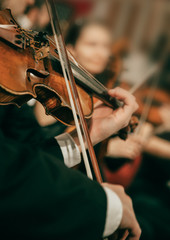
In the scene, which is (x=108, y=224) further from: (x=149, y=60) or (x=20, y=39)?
(x=149, y=60)

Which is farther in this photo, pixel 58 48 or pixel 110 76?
pixel 110 76

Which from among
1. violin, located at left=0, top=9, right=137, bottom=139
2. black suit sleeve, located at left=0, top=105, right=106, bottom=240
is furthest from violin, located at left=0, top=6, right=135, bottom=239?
black suit sleeve, located at left=0, top=105, right=106, bottom=240

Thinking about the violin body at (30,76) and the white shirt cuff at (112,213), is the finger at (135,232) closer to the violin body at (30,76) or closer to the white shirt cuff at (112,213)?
the white shirt cuff at (112,213)

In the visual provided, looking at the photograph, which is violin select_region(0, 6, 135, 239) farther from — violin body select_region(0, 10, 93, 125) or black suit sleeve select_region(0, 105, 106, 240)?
black suit sleeve select_region(0, 105, 106, 240)

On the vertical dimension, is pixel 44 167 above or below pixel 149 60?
above

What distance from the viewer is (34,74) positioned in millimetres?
603

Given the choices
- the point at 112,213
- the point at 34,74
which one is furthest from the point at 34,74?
the point at 112,213

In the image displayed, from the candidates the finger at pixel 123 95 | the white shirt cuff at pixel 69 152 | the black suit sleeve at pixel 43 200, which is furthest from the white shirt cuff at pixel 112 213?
the finger at pixel 123 95

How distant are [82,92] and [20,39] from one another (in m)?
0.28

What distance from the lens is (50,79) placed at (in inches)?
25.5

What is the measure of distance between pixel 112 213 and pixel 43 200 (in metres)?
0.17

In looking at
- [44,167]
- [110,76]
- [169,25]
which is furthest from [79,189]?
[169,25]

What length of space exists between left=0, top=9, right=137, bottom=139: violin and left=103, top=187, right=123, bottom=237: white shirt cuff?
0.32 meters

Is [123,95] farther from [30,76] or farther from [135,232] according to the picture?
[135,232]
